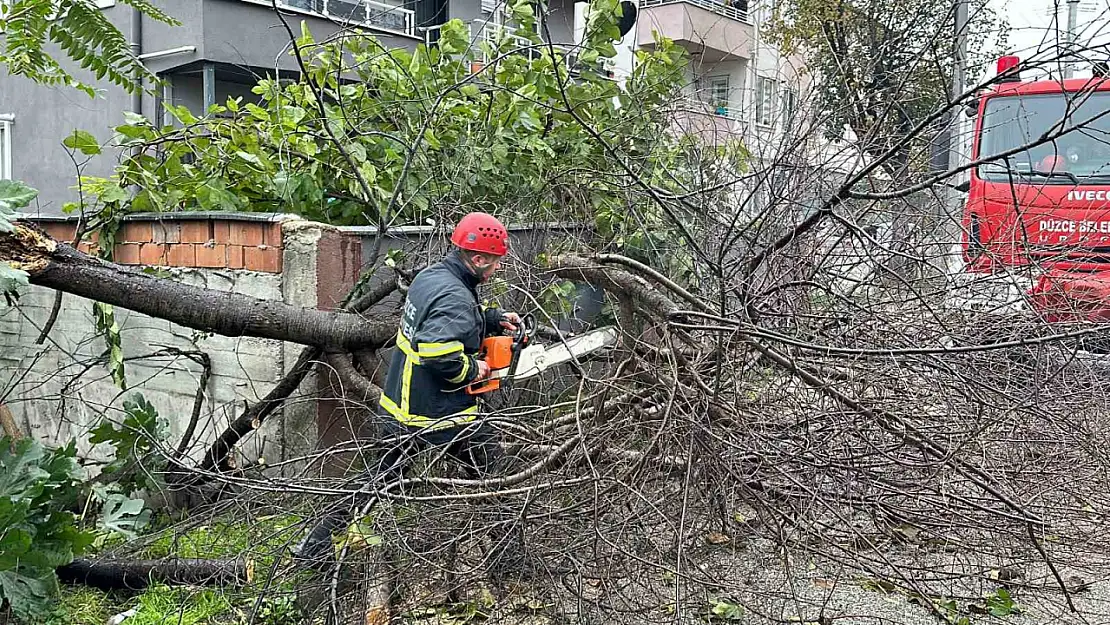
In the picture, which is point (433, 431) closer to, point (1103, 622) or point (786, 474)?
point (786, 474)

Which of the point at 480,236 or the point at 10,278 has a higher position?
the point at 480,236

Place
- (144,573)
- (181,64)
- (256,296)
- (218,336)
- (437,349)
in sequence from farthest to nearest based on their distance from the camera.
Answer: (181,64), (218,336), (256,296), (144,573), (437,349)

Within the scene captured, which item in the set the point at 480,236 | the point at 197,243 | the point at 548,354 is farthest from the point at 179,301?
the point at 548,354

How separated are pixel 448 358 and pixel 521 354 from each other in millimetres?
385

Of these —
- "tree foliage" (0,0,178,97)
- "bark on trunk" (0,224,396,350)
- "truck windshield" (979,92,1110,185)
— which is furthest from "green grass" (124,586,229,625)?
"truck windshield" (979,92,1110,185)

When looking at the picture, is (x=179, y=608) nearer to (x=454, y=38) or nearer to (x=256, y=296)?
(x=256, y=296)

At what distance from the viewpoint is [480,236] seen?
3.99m

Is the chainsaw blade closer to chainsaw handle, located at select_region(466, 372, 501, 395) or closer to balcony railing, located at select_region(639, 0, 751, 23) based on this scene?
chainsaw handle, located at select_region(466, 372, 501, 395)

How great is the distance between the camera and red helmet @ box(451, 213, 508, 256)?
3982mm

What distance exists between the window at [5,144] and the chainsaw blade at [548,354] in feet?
44.1

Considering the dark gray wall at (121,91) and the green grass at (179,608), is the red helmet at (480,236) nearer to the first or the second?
the green grass at (179,608)

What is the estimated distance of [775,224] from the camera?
3.96 metres

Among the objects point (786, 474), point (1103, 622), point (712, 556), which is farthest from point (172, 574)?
point (1103, 622)

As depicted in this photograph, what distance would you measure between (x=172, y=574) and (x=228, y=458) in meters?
1.06
